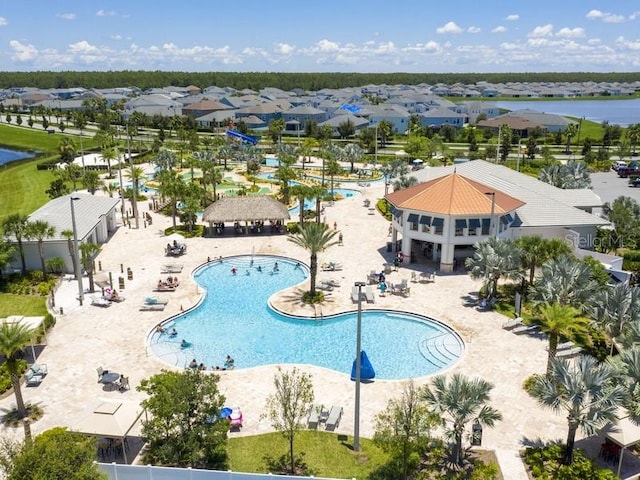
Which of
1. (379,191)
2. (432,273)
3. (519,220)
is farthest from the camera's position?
(379,191)

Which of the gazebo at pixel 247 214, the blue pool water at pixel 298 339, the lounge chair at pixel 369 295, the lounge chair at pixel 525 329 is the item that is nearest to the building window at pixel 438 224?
the lounge chair at pixel 369 295

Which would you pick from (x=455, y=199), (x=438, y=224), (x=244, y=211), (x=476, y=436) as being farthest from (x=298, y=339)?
(x=244, y=211)

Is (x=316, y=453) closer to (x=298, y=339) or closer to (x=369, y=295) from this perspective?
(x=298, y=339)

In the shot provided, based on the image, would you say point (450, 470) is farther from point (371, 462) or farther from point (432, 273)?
point (432, 273)

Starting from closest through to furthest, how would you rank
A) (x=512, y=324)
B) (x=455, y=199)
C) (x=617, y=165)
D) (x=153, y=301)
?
(x=512, y=324), (x=153, y=301), (x=455, y=199), (x=617, y=165)

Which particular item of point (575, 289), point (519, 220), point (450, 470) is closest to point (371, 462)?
point (450, 470)

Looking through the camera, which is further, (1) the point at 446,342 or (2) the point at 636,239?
(2) the point at 636,239

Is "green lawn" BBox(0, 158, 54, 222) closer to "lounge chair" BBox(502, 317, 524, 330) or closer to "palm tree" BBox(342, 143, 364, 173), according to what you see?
"palm tree" BBox(342, 143, 364, 173)

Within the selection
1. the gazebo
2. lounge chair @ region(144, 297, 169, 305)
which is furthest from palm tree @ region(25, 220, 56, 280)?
the gazebo
